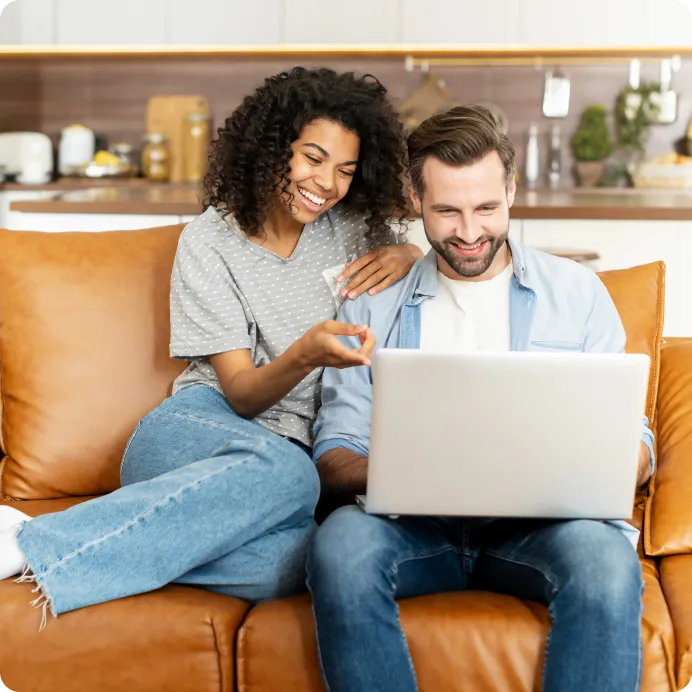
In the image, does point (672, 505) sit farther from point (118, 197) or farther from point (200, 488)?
point (118, 197)

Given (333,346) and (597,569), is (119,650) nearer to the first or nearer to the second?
(333,346)

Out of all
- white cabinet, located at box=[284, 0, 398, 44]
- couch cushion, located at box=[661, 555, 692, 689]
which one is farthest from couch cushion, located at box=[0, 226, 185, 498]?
white cabinet, located at box=[284, 0, 398, 44]

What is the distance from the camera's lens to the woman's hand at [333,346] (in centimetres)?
159

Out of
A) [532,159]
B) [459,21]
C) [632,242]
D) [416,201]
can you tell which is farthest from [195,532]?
[532,159]

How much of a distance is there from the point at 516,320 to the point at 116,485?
867 millimetres

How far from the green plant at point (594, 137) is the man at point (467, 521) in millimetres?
2938

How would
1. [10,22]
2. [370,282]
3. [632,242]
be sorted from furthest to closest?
[10,22] → [632,242] → [370,282]

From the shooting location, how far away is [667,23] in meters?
4.39

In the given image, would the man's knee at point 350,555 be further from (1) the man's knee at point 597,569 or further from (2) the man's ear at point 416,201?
(2) the man's ear at point 416,201

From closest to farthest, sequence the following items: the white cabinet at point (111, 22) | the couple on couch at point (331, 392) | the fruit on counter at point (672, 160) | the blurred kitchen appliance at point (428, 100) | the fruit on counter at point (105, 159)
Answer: the couple on couch at point (331, 392) → the fruit on counter at point (672, 160) → the white cabinet at point (111, 22) → the blurred kitchen appliance at point (428, 100) → the fruit on counter at point (105, 159)

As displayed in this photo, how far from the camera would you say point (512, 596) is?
5.27ft

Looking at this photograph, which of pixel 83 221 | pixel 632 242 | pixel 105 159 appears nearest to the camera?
pixel 632 242

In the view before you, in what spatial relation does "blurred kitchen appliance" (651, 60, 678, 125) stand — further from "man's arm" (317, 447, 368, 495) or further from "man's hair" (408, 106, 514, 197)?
"man's arm" (317, 447, 368, 495)

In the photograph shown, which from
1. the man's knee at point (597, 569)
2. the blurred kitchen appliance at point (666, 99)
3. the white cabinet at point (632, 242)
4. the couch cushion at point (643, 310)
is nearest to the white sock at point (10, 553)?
the man's knee at point (597, 569)
